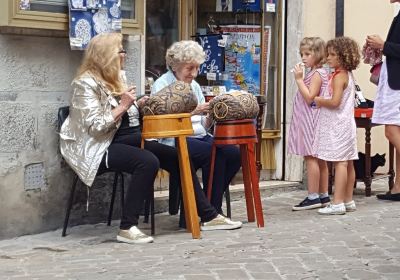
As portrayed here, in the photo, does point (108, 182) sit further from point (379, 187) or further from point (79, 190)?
point (379, 187)

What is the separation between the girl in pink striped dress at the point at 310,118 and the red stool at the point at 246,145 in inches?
37.2

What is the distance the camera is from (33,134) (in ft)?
22.9

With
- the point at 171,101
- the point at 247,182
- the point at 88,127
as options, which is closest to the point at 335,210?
the point at 247,182

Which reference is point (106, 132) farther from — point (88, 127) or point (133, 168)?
point (133, 168)

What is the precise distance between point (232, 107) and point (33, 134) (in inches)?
57.4

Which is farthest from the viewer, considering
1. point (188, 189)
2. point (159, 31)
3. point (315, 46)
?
point (159, 31)

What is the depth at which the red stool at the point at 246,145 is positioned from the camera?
23.1 feet

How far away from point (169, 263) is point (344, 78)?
8.92 ft

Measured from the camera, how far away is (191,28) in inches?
365

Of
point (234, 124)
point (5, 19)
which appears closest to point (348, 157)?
point (234, 124)

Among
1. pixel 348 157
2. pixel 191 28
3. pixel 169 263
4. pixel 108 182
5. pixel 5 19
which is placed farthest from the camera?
pixel 191 28

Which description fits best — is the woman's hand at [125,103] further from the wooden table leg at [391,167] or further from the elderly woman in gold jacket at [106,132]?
the wooden table leg at [391,167]

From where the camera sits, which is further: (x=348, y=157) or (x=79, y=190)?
(x=348, y=157)

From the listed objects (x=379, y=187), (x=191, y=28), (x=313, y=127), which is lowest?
(x=379, y=187)
